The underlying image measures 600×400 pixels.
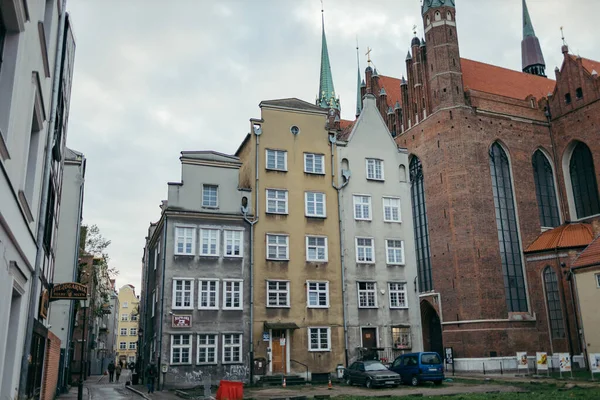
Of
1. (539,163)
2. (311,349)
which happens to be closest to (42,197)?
(311,349)

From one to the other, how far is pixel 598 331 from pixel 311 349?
1979cm

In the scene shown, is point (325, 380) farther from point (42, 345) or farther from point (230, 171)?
point (42, 345)

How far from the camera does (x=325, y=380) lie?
29.6m

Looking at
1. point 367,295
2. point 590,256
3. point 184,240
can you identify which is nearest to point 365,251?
point 367,295

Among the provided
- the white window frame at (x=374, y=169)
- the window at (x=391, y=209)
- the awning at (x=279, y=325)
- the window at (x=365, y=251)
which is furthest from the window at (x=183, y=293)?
the white window frame at (x=374, y=169)

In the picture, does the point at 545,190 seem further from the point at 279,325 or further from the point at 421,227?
the point at 279,325

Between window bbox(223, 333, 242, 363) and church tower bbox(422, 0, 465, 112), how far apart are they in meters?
27.9

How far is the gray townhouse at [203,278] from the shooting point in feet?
90.7

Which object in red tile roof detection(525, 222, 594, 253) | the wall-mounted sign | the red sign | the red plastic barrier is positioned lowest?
the red plastic barrier

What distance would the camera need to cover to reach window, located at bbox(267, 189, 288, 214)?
31672 mm

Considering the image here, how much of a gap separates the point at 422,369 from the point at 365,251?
840cm

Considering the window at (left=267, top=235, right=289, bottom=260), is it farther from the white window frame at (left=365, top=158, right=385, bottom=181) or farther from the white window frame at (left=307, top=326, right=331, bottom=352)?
the white window frame at (left=365, top=158, right=385, bottom=181)

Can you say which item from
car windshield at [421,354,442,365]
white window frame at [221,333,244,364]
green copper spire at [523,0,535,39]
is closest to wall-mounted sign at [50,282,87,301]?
white window frame at [221,333,244,364]

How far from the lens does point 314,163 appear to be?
109ft
